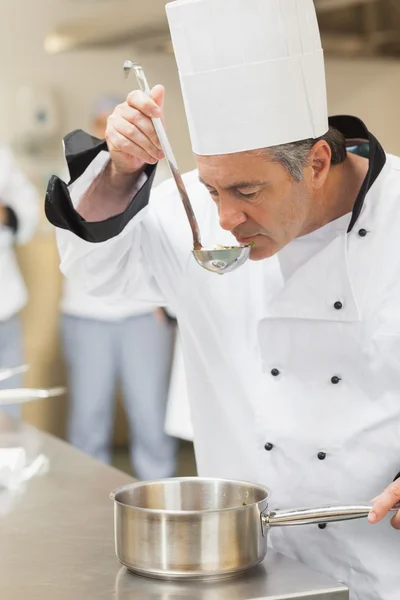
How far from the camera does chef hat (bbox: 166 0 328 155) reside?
1345 mm

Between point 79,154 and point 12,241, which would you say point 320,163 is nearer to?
point 79,154

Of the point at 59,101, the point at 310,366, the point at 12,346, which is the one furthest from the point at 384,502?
the point at 59,101

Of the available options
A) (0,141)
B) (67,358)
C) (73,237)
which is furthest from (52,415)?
(73,237)

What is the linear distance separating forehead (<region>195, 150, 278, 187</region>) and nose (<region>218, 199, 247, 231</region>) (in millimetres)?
32

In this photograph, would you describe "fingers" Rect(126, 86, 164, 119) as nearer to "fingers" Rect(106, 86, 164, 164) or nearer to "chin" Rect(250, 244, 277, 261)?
"fingers" Rect(106, 86, 164, 164)

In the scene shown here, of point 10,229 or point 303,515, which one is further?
point 10,229

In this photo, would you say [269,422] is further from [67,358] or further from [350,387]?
[67,358]

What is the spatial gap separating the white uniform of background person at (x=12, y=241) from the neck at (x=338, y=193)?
110 inches

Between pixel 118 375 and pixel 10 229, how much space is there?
2.72 feet

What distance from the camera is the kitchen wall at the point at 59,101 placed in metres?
4.20

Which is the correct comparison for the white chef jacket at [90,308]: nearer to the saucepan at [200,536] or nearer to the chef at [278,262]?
the chef at [278,262]

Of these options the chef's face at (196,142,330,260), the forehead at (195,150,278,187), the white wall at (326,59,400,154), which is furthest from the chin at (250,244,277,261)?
the white wall at (326,59,400,154)

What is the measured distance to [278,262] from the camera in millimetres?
1547

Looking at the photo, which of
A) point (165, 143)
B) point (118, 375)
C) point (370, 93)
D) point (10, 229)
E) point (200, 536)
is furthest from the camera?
point (370, 93)
